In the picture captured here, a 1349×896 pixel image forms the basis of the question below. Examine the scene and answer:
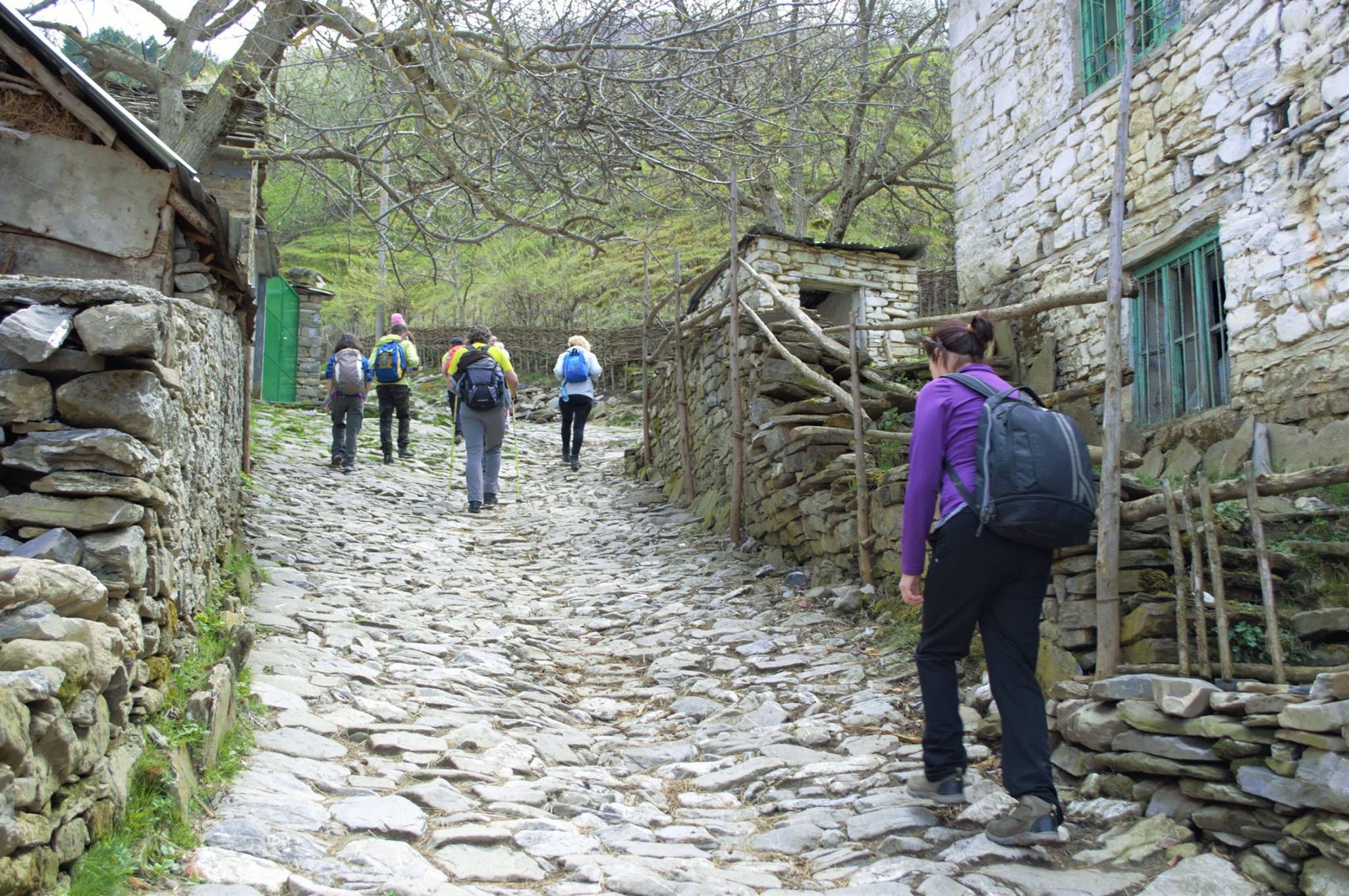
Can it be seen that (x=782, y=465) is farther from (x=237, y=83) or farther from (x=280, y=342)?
(x=280, y=342)

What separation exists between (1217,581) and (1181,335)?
15.0 ft

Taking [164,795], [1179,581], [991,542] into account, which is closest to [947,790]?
[991,542]

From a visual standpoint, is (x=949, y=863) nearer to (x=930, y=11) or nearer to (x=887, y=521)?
(x=887, y=521)

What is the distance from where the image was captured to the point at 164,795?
9.51 feet

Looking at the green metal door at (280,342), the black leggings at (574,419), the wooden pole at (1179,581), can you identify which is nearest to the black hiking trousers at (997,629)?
the wooden pole at (1179,581)

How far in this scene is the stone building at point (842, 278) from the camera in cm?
1074

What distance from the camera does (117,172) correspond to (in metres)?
5.70

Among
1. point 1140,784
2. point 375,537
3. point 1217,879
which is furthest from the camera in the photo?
point 375,537

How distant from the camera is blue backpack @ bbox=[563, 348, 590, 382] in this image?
12.0 m

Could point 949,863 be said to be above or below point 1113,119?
below

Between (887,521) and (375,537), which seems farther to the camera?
(375,537)

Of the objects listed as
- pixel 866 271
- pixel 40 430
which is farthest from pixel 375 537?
pixel 866 271

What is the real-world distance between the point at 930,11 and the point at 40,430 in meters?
14.8

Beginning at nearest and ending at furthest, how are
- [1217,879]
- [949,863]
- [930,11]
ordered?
[1217,879] < [949,863] < [930,11]
